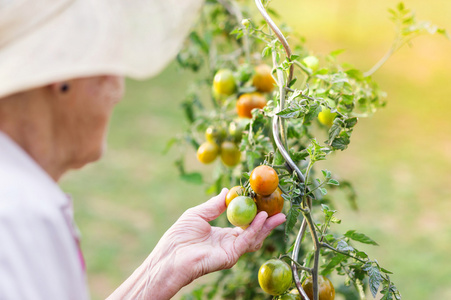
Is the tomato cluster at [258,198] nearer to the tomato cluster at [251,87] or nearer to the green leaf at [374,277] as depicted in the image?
the green leaf at [374,277]

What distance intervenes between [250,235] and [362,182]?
3195 mm

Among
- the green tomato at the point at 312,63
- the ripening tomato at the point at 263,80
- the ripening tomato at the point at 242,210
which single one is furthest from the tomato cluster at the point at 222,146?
the ripening tomato at the point at 242,210

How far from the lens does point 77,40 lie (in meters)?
0.76

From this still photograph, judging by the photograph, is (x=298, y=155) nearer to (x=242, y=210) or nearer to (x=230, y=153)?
(x=242, y=210)

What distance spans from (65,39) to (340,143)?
48 centimetres

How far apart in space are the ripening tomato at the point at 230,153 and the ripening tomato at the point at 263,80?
162mm

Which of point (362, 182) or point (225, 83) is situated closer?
Result: point (225, 83)

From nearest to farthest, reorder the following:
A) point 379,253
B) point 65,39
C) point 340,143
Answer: point 65,39, point 340,143, point 379,253

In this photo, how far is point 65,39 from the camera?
755mm

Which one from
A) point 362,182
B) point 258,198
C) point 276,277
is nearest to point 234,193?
point 258,198

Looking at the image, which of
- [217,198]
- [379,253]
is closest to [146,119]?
[379,253]

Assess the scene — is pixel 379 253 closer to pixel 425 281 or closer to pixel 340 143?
pixel 425 281

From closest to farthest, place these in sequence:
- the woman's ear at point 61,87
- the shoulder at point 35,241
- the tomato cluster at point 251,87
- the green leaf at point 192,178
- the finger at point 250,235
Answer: the shoulder at point 35,241 → the woman's ear at point 61,87 → the finger at point 250,235 → the tomato cluster at point 251,87 → the green leaf at point 192,178

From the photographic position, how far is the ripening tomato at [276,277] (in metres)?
0.87
